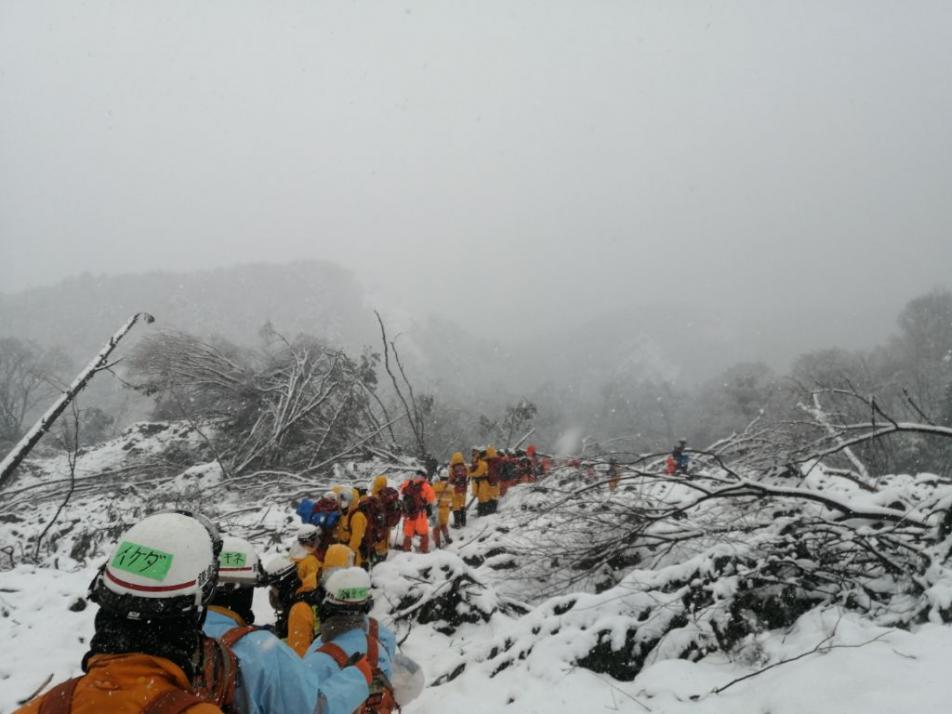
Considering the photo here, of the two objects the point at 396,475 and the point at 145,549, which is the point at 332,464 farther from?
the point at 145,549

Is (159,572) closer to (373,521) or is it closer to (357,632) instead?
(357,632)

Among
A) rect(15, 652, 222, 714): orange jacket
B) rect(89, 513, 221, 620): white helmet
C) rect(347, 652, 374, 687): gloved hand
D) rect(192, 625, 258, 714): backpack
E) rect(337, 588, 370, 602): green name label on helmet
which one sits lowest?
rect(347, 652, 374, 687): gloved hand

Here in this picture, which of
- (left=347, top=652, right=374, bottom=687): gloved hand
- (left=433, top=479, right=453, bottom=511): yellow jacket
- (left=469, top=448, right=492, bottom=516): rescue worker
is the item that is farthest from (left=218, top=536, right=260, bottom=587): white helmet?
(left=469, top=448, right=492, bottom=516): rescue worker

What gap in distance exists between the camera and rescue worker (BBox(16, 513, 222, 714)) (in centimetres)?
108

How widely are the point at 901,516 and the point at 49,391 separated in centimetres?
4753

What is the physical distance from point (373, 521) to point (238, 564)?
4107 mm

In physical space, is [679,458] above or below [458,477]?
above

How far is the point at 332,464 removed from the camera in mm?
13016

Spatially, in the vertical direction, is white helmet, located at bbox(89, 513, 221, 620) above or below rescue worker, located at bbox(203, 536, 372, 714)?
above

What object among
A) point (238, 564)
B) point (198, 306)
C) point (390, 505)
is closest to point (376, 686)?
point (238, 564)

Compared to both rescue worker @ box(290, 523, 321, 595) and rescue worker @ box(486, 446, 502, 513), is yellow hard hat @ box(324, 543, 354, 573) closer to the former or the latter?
rescue worker @ box(290, 523, 321, 595)

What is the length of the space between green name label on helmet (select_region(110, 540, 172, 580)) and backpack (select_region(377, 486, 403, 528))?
5692mm

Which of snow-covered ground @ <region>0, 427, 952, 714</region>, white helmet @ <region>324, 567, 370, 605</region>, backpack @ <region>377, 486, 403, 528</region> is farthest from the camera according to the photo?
backpack @ <region>377, 486, 403, 528</region>

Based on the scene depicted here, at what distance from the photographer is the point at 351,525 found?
605 cm
